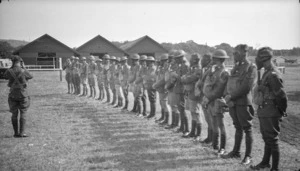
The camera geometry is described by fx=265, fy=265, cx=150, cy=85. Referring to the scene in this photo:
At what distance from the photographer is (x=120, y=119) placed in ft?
32.1

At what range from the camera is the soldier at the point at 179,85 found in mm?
7804

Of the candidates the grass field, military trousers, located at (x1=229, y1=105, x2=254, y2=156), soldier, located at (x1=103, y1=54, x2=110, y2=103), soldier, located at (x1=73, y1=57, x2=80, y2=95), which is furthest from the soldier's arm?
soldier, located at (x1=73, y1=57, x2=80, y2=95)

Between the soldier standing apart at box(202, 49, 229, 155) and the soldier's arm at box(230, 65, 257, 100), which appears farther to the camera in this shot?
the soldier standing apart at box(202, 49, 229, 155)

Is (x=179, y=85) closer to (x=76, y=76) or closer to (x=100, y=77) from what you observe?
(x=100, y=77)

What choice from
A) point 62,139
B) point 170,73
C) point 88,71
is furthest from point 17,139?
point 88,71

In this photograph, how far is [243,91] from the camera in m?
5.36

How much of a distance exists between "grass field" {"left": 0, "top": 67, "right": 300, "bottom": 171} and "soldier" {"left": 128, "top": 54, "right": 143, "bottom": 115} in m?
0.52

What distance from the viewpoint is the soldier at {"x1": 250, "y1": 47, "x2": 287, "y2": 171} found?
4805 mm

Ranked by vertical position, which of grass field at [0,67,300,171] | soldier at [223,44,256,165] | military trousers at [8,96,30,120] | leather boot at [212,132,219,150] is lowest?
grass field at [0,67,300,171]

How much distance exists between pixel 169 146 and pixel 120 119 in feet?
11.6

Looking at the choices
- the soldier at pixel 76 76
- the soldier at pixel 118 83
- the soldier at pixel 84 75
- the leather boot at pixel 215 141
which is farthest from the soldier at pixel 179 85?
the soldier at pixel 76 76

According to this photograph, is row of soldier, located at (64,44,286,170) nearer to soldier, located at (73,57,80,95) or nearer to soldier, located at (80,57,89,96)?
soldier, located at (80,57,89,96)

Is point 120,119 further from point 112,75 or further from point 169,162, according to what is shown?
point 169,162

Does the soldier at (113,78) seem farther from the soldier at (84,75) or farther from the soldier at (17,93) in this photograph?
the soldier at (17,93)
